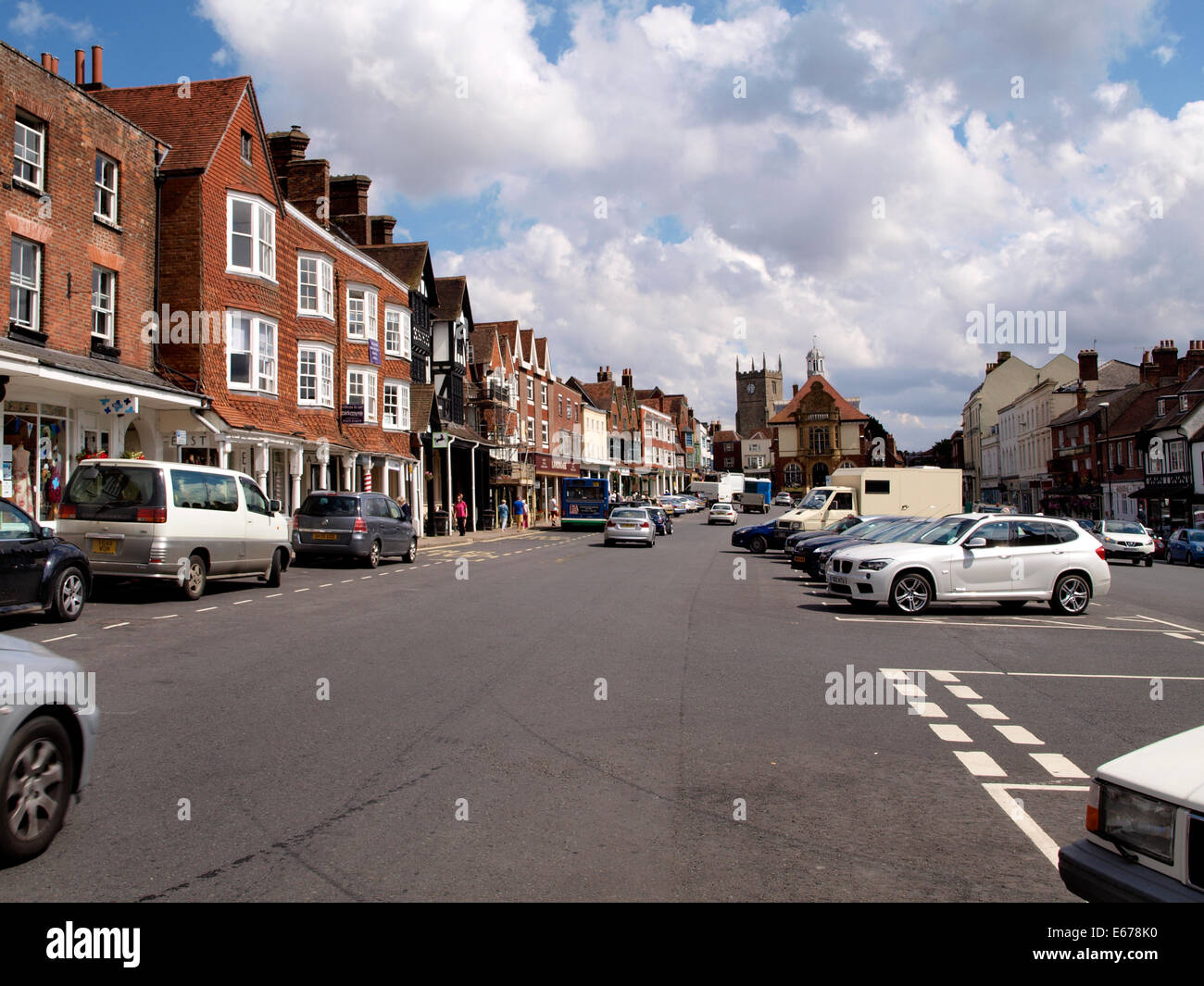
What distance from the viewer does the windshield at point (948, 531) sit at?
15672mm

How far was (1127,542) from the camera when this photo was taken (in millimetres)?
34969

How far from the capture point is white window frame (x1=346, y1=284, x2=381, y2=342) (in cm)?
3628

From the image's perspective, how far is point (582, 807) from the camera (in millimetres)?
5453

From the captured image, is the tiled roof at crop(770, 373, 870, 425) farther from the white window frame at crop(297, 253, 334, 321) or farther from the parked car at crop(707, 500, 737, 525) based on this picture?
the white window frame at crop(297, 253, 334, 321)

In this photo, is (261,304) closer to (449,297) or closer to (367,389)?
(367,389)

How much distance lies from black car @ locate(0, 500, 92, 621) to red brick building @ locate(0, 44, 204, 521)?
18.0ft

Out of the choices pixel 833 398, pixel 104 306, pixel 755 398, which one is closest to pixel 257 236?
pixel 104 306

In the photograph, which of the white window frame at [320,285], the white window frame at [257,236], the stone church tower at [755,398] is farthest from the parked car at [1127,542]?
the stone church tower at [755,398]

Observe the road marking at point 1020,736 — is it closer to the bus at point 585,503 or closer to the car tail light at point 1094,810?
the car tail light at point 1094,810

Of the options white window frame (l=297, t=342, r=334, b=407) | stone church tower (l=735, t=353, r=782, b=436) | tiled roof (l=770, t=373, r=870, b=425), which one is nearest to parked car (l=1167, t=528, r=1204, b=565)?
white window frame (l=297, t=342, r=334, b=407)

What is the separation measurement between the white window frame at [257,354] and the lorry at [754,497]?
59107 mm
